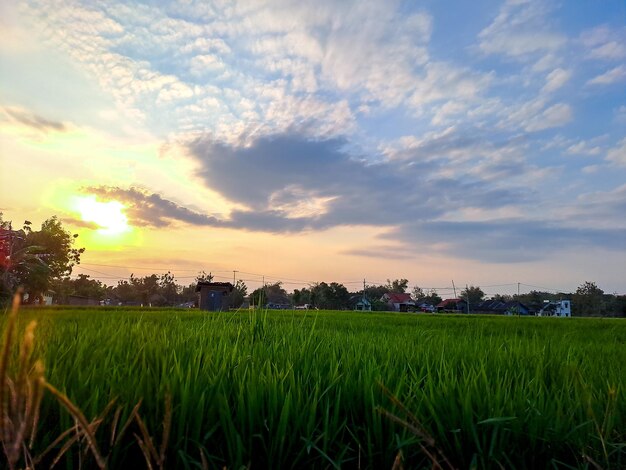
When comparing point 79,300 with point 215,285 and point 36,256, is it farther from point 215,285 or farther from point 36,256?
point 215,285

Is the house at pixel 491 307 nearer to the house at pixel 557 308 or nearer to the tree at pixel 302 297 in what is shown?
the house at pixel 557 308

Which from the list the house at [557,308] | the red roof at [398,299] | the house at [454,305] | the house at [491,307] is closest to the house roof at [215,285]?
the red roof at [398,299]

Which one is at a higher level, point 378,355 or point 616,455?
point 378,355

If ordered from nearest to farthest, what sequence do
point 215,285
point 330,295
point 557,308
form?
point 215,285 → point 330,295 → point 557,308

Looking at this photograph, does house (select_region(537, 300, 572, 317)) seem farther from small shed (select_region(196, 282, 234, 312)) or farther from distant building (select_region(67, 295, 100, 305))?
distant building (select_region(67, 295, 100, 305))

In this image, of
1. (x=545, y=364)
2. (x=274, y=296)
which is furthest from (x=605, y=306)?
(x=545, y=364)

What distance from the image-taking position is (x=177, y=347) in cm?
281

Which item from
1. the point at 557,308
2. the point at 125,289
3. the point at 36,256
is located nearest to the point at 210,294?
the point at 36,256

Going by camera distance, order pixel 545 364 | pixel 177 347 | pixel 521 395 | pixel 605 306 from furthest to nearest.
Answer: pixel 605 306 < pixel 545 364 < pixel 177 347 < pixel 521 395

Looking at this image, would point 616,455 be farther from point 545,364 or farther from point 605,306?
point 605,306

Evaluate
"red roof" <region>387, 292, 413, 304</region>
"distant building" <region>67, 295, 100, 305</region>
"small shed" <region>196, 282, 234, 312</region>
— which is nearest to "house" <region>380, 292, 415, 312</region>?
"red roof" <region>387, 292, 413, 304</region>

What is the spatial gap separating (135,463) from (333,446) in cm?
78

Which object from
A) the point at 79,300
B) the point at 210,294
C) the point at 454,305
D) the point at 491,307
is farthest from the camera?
the point at 491,307

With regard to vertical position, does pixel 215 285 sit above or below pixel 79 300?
→ above
